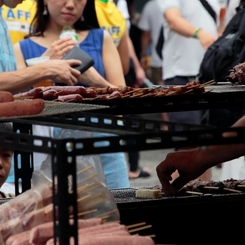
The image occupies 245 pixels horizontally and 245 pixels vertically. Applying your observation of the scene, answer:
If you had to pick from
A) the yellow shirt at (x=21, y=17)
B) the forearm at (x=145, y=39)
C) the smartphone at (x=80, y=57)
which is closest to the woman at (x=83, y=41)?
the smartphone at (x=80, y=57)

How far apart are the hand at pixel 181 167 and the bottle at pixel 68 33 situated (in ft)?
9.23

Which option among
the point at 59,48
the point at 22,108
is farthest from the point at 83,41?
the point at 22,108

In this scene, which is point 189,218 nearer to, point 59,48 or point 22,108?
point 22,108

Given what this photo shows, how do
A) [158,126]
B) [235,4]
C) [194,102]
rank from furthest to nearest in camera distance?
[235,4] < [194,102] < [158,126]

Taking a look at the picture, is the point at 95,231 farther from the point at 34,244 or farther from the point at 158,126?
the point at 158,126

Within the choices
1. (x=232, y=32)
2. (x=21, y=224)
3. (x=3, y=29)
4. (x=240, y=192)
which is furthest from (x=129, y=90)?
(x=232, y=32)

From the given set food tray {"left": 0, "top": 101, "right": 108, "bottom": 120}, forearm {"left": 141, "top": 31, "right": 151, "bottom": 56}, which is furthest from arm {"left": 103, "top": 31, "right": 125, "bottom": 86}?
forearm {"left": 141, "top": 31, "right": 151, "bottom": 56}

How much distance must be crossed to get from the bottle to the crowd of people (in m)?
0.04

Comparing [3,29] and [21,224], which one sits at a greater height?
[3,29]

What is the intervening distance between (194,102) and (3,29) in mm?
2114

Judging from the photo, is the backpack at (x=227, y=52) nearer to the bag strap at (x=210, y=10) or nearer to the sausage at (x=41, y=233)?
the bag strap at (x=210, y=10)

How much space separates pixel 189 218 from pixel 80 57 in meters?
2.59

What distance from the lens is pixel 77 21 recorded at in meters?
6.46

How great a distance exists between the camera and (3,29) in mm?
5418
